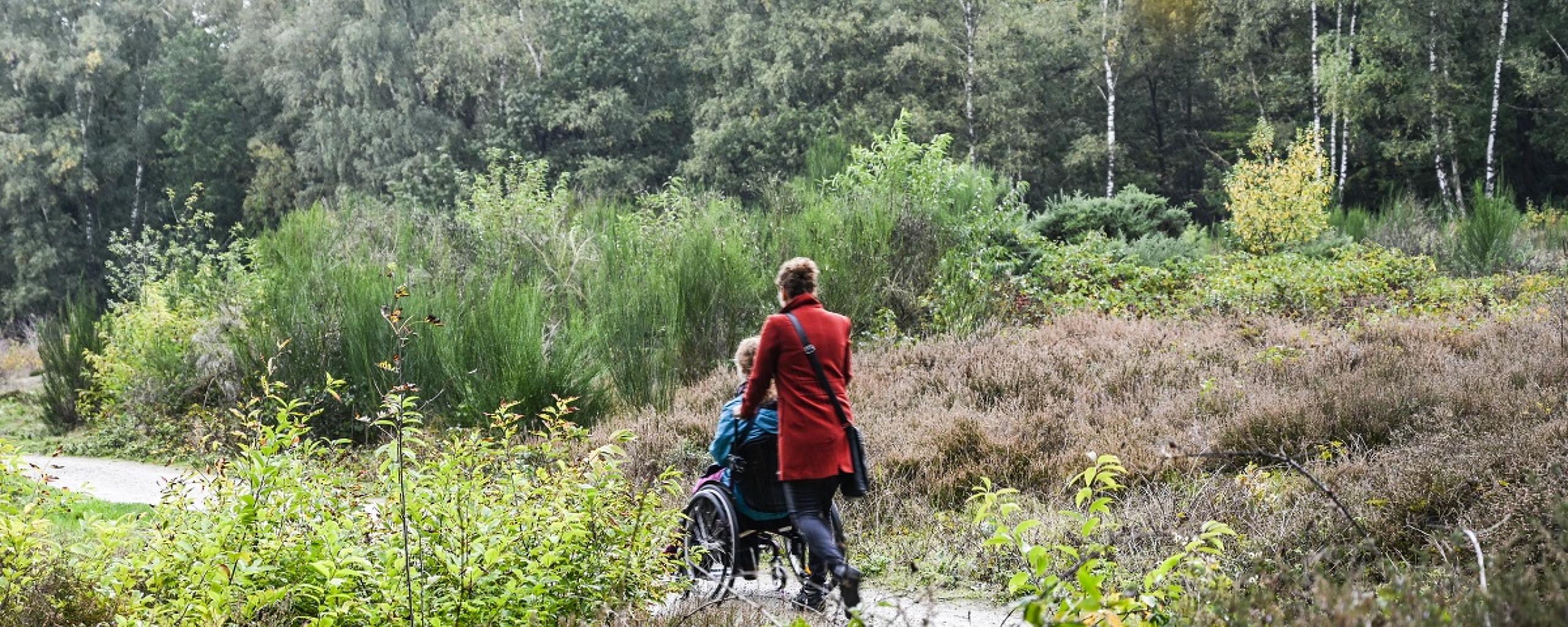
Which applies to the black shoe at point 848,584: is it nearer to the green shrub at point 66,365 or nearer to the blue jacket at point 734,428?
the blue jacket at point 734,428

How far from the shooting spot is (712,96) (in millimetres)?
36562

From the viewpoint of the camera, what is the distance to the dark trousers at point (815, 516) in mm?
5184

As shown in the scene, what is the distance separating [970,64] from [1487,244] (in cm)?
1843

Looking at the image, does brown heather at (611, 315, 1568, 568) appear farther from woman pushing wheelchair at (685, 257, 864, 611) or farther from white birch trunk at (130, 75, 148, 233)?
white birch trunk at (130, 75, 148, 233)

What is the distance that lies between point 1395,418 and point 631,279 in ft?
25.5

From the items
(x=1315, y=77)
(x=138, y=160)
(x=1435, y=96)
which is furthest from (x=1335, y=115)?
(x=138, y=160)

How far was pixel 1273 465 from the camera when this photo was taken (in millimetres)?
7344

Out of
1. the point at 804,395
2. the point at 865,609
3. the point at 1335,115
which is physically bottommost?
the point at 1335,115

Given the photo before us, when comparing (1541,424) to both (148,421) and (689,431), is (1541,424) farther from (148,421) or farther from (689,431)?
(148,421)

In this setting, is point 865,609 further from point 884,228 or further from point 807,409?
point 884,228

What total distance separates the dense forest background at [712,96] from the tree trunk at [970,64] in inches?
6.9

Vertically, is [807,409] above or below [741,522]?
above

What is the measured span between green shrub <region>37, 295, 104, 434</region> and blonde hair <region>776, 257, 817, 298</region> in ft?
44.2

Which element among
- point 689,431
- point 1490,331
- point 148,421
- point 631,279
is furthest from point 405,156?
point 1490,331
